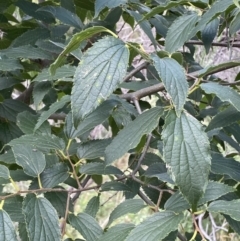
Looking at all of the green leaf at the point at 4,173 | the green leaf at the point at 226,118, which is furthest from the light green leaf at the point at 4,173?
the green leaf at the point at 226,118

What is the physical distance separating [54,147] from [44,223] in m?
0.15

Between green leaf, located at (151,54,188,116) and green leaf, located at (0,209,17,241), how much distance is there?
0.23 meters

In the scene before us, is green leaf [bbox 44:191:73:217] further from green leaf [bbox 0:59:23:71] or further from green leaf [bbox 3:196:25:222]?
green leaf [bbox 0:59:23:71]

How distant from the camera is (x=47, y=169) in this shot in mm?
627

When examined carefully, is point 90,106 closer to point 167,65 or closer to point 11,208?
point 167,65

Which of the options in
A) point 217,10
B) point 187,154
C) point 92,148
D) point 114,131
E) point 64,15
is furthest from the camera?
point 114,131

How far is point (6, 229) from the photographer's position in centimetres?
50

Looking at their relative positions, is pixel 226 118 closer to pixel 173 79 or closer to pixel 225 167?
pixel 225 167

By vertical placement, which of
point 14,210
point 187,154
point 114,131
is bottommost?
point 114,131

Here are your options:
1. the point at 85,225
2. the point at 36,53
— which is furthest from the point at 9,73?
the point at 85,225

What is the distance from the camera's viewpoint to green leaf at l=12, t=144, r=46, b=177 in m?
0.60

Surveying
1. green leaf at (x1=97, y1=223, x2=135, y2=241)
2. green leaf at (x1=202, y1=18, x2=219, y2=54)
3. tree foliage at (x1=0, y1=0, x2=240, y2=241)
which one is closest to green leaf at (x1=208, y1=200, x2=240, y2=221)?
tree foliage at (x1=0, y1=0, x2=240, y2=241)

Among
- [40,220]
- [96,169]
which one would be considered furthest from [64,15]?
[40,220]

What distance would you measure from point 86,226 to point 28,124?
0.22m
